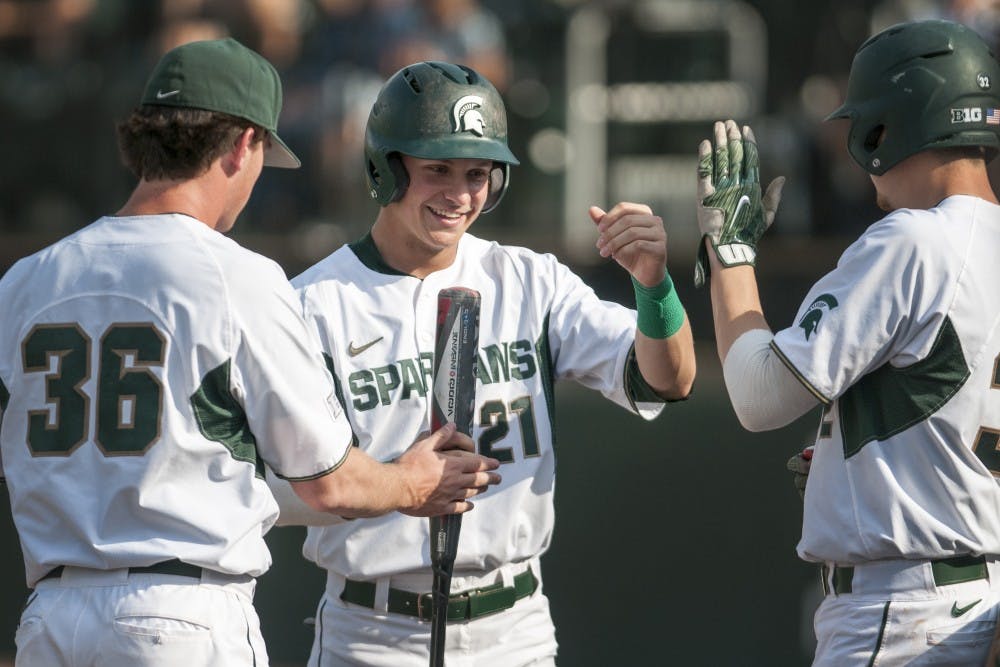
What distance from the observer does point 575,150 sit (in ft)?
29.6

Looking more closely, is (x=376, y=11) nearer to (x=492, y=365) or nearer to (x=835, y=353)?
(x=492, y=365)

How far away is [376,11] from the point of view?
30.0ft

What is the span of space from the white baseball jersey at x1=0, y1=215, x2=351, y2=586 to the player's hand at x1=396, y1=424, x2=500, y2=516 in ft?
1.12

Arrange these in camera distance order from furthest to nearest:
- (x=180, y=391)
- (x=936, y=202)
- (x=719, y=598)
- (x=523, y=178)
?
(x=523, y=178), (x=719, y=598), (x=936, y=202), (x=180, y=391)

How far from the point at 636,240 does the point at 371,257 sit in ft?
2.76

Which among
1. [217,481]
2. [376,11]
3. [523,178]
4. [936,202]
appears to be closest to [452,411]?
[217,481]

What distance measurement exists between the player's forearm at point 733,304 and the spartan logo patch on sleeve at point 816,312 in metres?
0.16

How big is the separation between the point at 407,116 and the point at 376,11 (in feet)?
16.1

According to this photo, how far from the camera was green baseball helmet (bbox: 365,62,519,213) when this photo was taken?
4.39 metres

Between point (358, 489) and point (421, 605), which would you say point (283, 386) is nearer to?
point (358, 489)

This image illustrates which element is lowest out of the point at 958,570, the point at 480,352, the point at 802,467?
the point at 958,570

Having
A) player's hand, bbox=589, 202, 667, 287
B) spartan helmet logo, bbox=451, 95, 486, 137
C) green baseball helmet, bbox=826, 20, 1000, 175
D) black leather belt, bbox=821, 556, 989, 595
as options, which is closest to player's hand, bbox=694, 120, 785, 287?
player's hand, bbox=589, 202, 667, 287

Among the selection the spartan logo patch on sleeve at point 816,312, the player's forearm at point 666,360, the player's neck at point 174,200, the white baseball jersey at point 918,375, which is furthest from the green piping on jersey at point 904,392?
the player's neck at point 174,200

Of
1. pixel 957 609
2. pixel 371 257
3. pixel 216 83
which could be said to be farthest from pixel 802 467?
pixel 216 83
